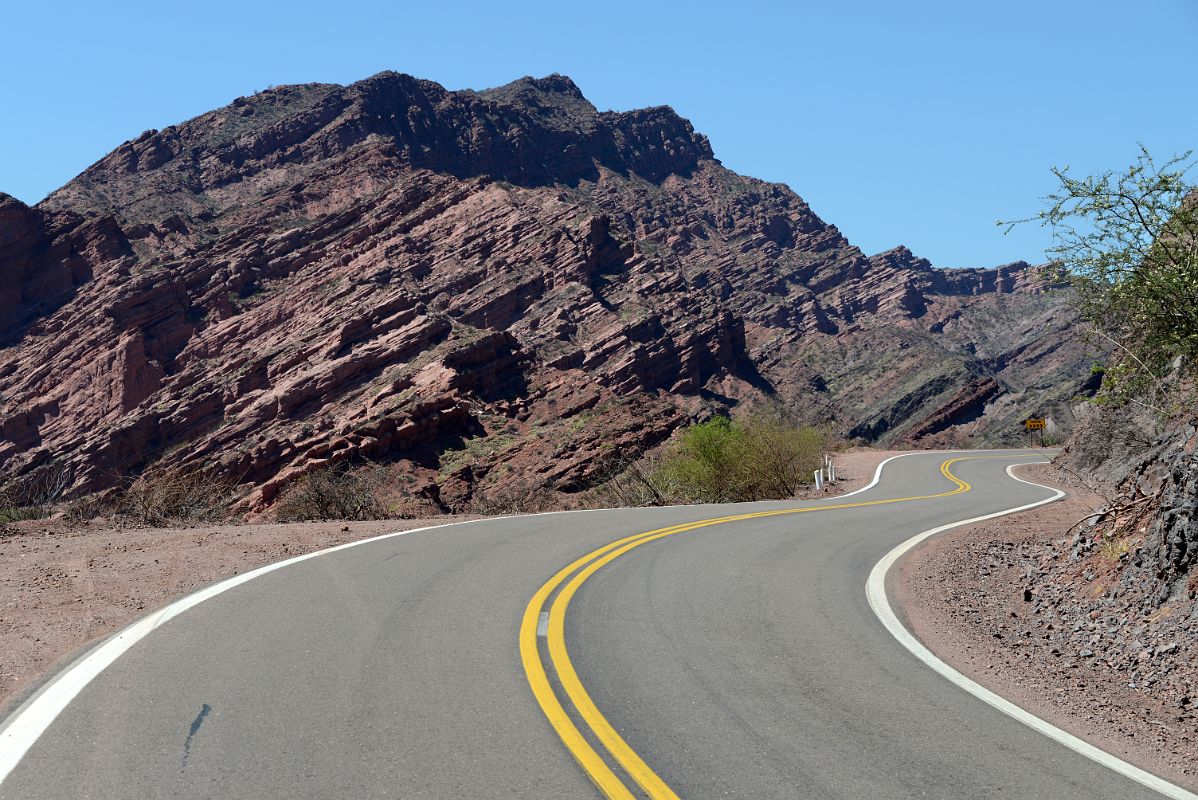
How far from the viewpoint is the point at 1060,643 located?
7.70 m

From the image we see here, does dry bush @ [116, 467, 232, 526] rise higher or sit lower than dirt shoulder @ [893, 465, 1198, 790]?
higher

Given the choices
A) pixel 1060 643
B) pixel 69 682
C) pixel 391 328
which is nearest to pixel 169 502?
pixel 69 682

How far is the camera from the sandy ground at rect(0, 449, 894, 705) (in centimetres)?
688

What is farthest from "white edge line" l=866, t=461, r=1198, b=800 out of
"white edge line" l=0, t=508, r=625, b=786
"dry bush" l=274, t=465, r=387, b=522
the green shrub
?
the green shrub

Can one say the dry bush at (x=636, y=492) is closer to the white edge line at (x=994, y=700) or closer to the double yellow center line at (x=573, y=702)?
the white edge line at (x=994, y=700)

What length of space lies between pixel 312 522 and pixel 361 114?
139745 millimetres

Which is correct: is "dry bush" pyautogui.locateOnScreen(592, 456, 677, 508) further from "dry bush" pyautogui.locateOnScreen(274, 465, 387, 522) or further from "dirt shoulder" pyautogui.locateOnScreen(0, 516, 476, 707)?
"dirt shoulder" pyautogui.locateOnScreen(0, 516, 476, 707)

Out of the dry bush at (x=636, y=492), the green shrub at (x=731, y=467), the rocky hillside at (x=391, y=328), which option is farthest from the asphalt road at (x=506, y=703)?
the green shrub at (x=731, y=467)

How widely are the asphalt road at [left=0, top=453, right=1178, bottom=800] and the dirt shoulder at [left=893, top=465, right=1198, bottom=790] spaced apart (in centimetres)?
48

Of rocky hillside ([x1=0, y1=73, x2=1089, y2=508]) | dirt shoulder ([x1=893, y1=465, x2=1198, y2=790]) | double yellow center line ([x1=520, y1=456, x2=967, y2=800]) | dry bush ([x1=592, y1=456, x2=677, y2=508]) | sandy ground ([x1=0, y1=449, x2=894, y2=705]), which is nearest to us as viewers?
double yellow center line ([x1=520, y1=456, x2=967, y2=800])

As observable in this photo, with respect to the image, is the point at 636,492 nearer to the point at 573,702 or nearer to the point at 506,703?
the point at 573,702

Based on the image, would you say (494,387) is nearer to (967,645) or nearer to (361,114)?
(967,645)

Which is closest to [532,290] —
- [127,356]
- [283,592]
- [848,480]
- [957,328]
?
[127,356]

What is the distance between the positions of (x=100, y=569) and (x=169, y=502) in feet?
19.2
